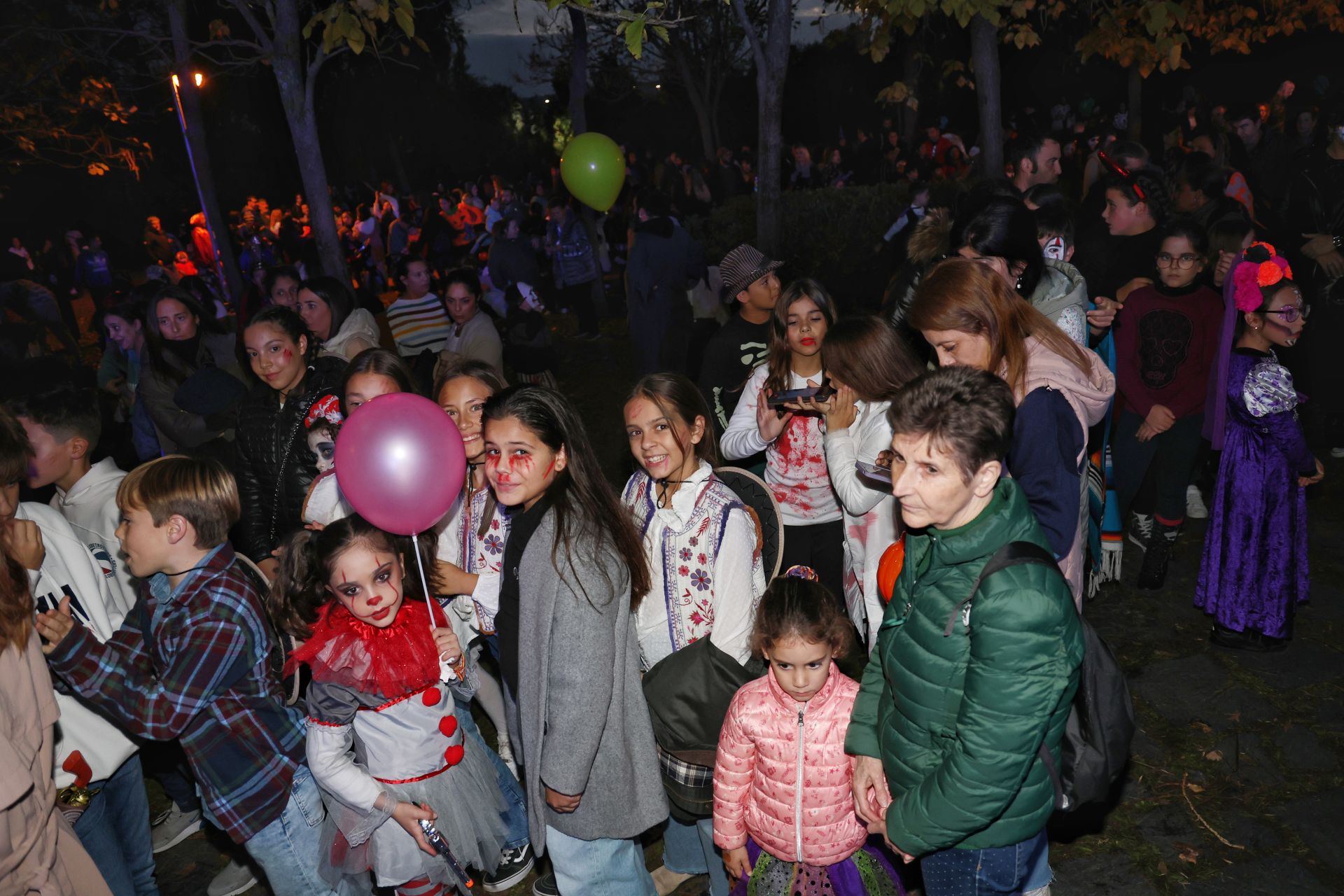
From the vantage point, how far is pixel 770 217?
32.7 ft

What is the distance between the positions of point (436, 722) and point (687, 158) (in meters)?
28.0

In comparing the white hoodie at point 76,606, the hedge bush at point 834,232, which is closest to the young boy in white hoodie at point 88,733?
the white hoodie at point 76,606

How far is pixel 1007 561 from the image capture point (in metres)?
2.08

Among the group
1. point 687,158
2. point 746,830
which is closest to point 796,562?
point 746,830

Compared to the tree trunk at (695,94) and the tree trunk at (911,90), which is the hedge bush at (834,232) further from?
the tree trunk at (695,94)

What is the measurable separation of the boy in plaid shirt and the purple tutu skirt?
1.45m

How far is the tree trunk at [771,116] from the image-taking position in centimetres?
907

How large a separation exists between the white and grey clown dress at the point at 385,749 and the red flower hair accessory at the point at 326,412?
127 centimetres

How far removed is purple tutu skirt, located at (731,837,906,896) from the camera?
2758 millimetres

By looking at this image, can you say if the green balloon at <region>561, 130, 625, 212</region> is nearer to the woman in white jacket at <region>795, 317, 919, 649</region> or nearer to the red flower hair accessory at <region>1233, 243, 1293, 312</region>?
the woman in white jacket at <region>795, 317, 919, 649</region>

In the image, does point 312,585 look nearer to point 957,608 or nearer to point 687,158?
point 957,608

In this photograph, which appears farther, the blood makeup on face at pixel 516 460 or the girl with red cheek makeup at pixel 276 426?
the girl with red cheek makeup at pixel 276 426

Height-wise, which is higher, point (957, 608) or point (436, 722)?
point (957, 608)

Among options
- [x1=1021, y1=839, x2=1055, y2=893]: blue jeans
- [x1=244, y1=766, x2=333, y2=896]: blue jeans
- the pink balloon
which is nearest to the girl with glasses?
[x1=1021, y1=839, x2=1055, y2=893]: blue jeans
